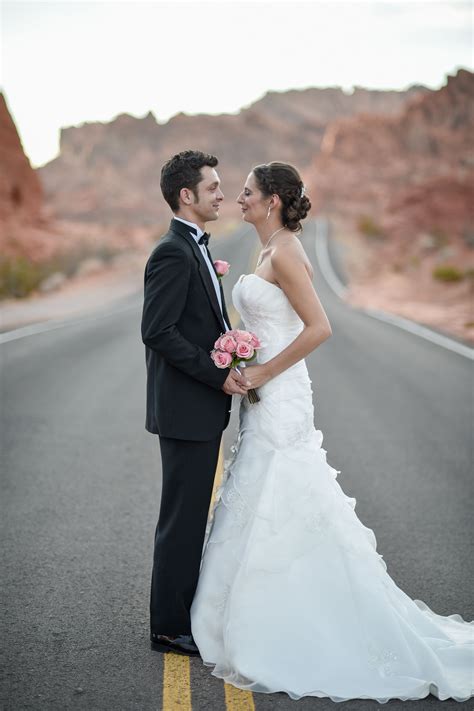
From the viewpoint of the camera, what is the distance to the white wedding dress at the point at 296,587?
359 centimetres

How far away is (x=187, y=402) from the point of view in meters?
3.90

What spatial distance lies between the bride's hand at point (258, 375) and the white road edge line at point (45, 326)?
10961 millimetres

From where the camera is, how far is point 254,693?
11.7 ft

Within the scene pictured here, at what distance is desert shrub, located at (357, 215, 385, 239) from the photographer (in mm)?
50000

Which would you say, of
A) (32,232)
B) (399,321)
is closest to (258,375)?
(399,321)

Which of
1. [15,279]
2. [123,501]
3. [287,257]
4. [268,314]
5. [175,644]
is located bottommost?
[15,279]

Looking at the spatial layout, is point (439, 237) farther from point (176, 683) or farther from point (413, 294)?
point (176, 683)

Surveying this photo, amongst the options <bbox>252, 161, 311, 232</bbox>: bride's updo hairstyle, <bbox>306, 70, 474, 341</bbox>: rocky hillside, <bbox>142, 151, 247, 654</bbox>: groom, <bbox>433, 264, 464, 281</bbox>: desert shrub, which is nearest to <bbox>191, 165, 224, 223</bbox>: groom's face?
<bbox>142, 151, 247, 654</bbox>: groom

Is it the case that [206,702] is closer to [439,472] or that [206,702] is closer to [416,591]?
[416,591]

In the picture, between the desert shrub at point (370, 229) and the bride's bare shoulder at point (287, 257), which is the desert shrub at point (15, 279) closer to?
the bride's bare shoulder at point (287, 257)

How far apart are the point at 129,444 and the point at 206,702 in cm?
465

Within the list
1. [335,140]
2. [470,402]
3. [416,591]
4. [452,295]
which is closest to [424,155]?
[335,140]

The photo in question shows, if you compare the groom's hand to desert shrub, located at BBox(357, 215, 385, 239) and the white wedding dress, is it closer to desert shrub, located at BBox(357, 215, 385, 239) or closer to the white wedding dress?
the white wedding dress

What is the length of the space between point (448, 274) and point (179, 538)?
1044 inches
